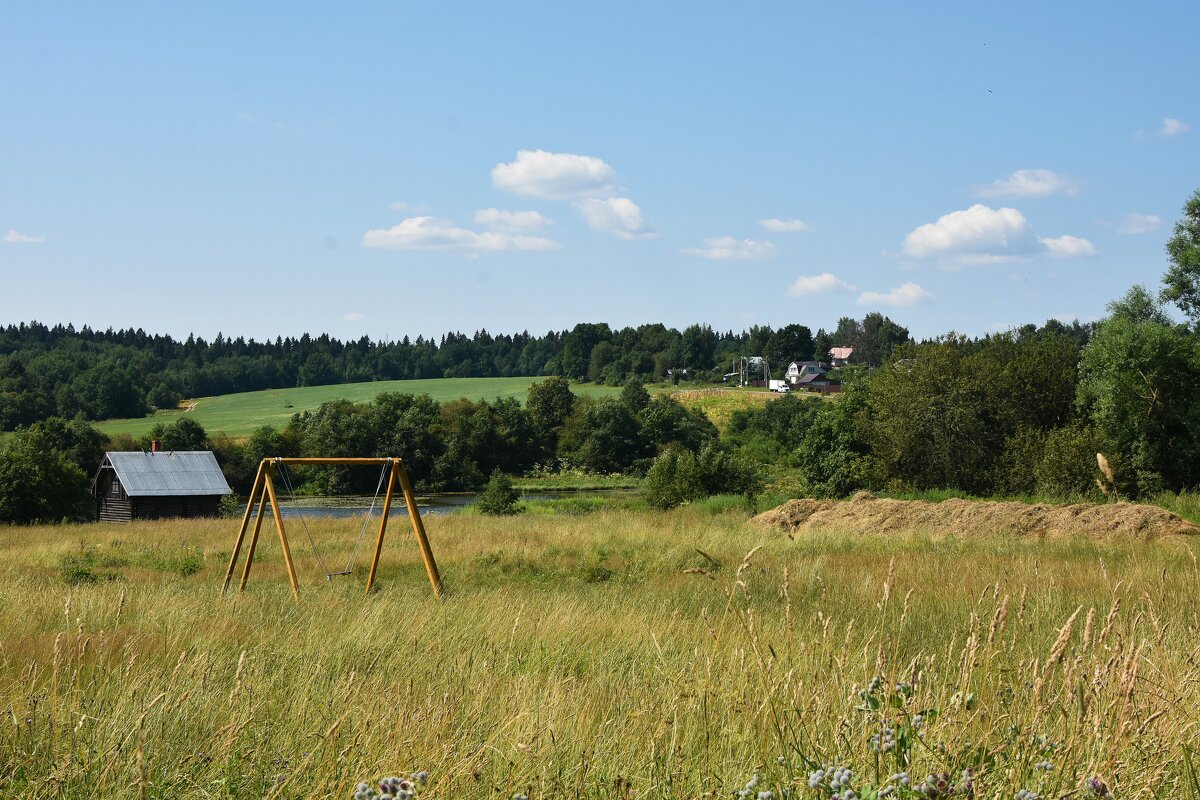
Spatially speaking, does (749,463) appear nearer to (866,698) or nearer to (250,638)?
(250,638)

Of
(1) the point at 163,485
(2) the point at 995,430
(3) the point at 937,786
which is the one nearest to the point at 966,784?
(3) the point at 937,786

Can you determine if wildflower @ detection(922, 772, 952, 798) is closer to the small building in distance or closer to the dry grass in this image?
the dry grass

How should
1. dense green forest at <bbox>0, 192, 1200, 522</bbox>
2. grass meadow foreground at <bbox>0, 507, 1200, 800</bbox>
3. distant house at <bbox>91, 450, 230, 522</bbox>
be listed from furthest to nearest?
distant house at <bbox>91, 450, 230, 522</bbox> → dense green forest at <bbox>0, 192, 1200, 522</bbox> → grass meadow foreground at <bbox>0, 507, 1200, 800</bbox>

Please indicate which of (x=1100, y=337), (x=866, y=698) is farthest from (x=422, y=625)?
(x=1100, y=337)

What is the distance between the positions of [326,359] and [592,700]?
159618 mm

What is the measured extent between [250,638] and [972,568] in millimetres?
9301

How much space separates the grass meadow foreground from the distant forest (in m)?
99.6

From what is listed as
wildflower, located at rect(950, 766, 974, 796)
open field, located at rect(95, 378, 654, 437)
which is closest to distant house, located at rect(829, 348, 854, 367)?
open field, located at rect(95, 378, 654, 437)

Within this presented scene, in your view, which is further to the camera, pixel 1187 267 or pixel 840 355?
pixel 840 355

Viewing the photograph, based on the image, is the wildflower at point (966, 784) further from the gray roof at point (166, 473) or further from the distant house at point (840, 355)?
the distant house at point (840, 355)

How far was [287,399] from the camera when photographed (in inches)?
4916

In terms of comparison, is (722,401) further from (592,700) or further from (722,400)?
(592,700)

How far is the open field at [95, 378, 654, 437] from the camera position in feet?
329

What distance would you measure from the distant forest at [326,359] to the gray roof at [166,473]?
180 ft
